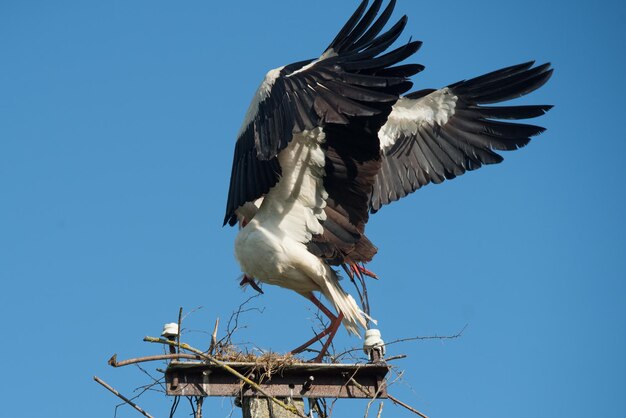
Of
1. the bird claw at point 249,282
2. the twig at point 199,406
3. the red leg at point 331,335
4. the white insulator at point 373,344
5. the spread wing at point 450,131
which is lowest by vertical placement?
the twig at point 199,406

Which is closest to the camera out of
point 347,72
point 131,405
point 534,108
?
point 131,405

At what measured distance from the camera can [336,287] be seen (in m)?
8.02

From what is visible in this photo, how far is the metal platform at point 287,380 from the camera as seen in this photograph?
250 inches

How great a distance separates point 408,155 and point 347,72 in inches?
76.8

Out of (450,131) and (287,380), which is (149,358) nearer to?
(287,380)

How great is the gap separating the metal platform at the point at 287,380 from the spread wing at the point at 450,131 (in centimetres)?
273

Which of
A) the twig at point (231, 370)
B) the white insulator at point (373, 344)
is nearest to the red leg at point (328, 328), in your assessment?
the white insulator at point (373, 344)

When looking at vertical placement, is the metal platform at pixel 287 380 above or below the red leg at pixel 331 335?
below

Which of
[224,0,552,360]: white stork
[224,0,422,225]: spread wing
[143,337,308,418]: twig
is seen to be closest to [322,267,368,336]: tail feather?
[224,0,552,360]: white stork

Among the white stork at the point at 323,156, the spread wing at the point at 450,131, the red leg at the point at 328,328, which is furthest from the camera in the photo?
the spread wing at the point at 450,131

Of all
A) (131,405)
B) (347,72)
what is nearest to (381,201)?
(347,72)

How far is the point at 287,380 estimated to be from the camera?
658cm

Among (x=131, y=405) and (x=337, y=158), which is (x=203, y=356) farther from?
(x=337, y=158)

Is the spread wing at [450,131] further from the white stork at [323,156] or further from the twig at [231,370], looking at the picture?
the twig at [231,370]
